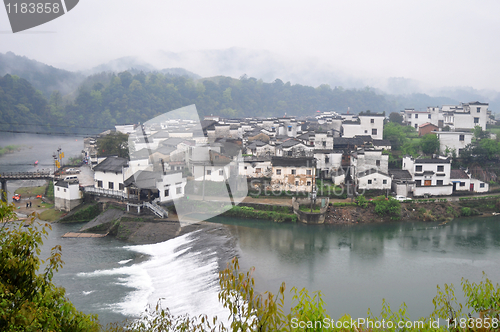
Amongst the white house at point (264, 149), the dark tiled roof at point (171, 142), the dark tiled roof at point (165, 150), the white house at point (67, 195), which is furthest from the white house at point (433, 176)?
the white house at point (67, 195)

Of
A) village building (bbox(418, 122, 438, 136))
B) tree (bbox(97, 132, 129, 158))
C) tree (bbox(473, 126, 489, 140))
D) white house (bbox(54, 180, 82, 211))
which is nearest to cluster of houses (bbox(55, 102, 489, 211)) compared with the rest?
white house (bbox(54, 180, 82, 211))

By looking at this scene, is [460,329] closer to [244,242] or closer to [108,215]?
[244,242]

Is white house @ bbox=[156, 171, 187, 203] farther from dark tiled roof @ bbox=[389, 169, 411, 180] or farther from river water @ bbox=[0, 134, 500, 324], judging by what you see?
dark tiled roof @ bbox=[389, 169, 411, 180]

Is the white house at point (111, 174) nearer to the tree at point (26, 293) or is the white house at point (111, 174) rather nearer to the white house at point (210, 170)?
the white house at point (210, 170)

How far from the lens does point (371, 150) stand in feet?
48.4

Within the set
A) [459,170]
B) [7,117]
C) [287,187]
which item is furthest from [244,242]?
[7,117]

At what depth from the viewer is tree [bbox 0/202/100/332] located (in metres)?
2.24

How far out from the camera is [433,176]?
14.4 m

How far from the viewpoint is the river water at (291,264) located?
24.1 ft

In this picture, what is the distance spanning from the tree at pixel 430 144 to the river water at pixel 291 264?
17.8 ft

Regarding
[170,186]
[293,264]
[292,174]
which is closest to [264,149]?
[292,174]

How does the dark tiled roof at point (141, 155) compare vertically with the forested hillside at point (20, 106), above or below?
below

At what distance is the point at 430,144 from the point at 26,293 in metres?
17.7

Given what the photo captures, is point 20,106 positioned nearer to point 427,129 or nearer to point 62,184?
point 62,184
